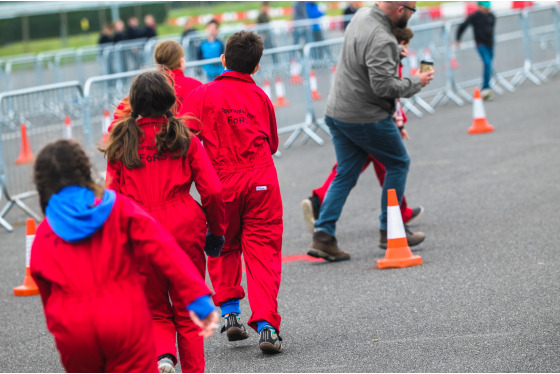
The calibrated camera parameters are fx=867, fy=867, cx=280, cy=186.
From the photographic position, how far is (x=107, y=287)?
3.22 m

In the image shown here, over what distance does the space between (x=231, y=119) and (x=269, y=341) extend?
1.32 meters

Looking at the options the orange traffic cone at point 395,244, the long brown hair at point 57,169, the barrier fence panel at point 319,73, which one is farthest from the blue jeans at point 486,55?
the long brown hair at point 57,169

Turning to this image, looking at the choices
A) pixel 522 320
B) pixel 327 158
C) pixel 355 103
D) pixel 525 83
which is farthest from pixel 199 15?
pixel 522 320


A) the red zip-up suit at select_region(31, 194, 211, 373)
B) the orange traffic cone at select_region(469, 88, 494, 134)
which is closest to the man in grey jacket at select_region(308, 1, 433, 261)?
the red zip-up suit at select_region(31, 194, 211, 373)

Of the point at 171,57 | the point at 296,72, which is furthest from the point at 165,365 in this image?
the point at 296,72

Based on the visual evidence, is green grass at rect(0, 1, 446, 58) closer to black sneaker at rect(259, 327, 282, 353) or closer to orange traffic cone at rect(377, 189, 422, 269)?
orange traffic cone at rect(377, 189, 422, 269)

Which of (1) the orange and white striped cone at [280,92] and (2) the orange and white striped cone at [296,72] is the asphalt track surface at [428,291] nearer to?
(2) the orange and white striped cone at [296,72]

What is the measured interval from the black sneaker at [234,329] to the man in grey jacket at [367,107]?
5.93 feet

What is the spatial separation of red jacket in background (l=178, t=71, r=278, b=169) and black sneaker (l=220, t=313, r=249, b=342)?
94cm

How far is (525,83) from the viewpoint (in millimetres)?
18859

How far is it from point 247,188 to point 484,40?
38.6 ft

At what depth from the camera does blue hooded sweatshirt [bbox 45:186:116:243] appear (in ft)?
10.4

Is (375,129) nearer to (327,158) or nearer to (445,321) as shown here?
(445,321)

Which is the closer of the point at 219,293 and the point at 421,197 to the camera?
the point at 219,293
